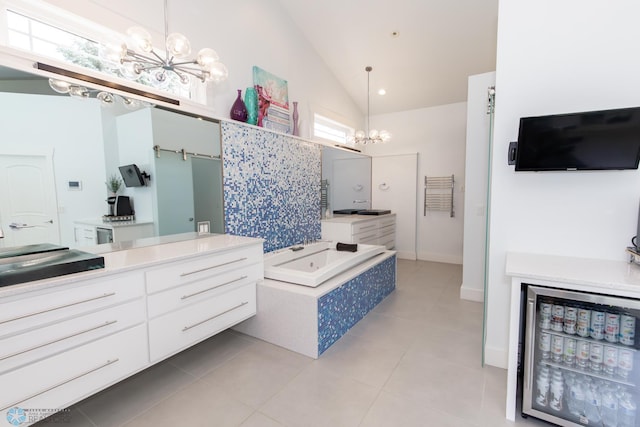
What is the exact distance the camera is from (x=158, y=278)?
1.82 metres

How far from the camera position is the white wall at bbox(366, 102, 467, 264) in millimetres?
5227

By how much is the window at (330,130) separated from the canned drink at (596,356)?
397 cm

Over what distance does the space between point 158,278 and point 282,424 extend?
1145 millimetres

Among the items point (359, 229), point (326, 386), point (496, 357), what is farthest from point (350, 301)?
point (359, 229)

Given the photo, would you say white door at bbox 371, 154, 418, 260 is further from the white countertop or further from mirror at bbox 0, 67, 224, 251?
mirror at bbox 0, 67, 224, 251

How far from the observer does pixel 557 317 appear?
167 centimetres

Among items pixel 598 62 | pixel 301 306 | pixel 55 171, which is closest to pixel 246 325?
pixel 301 306

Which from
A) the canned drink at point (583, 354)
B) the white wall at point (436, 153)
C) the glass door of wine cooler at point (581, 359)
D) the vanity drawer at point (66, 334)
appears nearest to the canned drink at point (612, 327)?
the glass door of wine cooler at point (581, 359)

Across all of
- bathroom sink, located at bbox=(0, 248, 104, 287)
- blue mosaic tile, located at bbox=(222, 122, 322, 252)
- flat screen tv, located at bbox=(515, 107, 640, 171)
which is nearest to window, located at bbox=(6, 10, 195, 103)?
blue mosaic tile, located at bbox=(222, 122, 322, 252)

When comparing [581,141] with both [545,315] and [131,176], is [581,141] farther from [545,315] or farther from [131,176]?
[131,176]

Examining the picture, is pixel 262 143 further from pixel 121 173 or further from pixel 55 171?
pixel 55 171

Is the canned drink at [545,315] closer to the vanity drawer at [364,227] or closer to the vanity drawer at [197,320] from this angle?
the vanity drawer at [197,320]

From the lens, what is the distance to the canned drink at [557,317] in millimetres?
1663

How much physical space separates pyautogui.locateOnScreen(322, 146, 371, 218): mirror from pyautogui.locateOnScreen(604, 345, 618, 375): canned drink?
11.4ft
